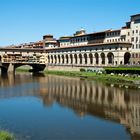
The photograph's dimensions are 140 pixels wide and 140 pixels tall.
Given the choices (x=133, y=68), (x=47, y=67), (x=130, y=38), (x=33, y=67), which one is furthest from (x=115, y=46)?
(x=33, y=67)

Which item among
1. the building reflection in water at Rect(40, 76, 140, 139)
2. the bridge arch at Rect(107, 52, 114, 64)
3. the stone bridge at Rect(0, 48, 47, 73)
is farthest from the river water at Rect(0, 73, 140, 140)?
the stone bridge at Rect(0, 48, 47, 73)

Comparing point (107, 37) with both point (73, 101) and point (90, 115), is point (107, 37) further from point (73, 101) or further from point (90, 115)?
point (90, 115)

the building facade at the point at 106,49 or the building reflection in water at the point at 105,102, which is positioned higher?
the building facade at the point at 106,49

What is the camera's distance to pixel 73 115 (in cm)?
3509

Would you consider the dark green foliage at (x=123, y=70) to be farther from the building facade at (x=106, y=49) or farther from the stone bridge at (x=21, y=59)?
the stone bridge at (x=21, y=59)

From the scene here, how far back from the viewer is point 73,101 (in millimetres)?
45781

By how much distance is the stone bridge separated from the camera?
11144 centimetres

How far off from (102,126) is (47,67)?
288ft

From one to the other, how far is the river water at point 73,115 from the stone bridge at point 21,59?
194ft

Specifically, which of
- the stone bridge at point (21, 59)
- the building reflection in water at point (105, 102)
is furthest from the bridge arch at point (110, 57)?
the building reflection in water at point (105, 102)

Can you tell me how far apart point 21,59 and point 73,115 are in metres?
84.2

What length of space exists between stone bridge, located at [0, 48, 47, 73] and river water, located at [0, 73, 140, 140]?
59.0 meters

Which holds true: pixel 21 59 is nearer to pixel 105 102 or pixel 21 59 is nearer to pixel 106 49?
pixel 106 49

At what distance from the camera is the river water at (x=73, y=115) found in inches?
1059
